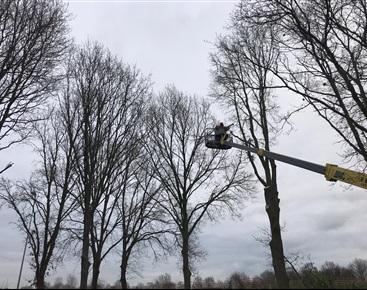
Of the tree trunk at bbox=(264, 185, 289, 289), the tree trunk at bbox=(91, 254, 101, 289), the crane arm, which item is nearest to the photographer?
the crane arm

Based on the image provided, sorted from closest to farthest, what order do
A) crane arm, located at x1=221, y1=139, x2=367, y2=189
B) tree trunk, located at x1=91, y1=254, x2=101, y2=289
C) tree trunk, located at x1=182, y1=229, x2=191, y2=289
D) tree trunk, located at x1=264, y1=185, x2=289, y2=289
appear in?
crane arm, located at x1=221, y1=139, x2=367, y2=189 → tree trunk, located at x1=264, y1=185, x2=289, y2=289 → tree trunk, located at x1=91, y1=254, x2=101, y2=289 → tree trunk, located at x1=182, y1=229, x2=191, y2=289

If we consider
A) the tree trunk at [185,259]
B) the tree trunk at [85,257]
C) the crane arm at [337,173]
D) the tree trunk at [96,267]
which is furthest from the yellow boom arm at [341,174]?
the tree trunk at [96,267]

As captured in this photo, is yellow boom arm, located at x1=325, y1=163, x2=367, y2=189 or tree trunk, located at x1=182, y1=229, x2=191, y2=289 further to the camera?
tree trunk, located at x1=182, y1=229, x2=191, y2=289

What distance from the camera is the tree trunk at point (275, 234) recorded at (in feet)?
40.7

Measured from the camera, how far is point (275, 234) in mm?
13203

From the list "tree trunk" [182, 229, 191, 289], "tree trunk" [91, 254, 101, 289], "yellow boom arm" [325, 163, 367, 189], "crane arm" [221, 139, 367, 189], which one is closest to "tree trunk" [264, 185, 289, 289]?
"crane arm" [221, 139, 367, 189]

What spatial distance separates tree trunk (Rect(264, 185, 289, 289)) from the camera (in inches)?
488

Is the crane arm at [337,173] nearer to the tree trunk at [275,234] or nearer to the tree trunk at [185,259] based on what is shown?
the tree trunk at [275,234]

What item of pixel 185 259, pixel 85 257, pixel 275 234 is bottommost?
pixel 85 257

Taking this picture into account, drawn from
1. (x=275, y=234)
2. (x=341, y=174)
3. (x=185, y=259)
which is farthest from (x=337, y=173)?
(x=185, y=259)

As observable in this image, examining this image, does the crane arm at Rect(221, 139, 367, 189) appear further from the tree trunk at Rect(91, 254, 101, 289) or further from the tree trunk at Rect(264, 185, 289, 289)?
the tree trunk at Rect(91, 254, 101, 289)

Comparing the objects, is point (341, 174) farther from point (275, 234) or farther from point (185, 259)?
point (185, 259)

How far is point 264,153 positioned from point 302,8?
438 centimetres

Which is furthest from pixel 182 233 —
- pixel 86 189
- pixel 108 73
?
pixel 108 73
